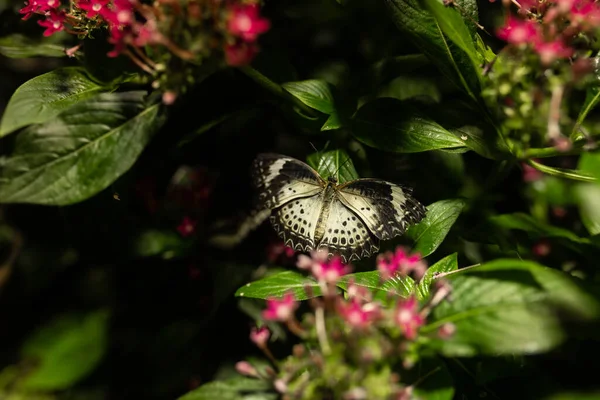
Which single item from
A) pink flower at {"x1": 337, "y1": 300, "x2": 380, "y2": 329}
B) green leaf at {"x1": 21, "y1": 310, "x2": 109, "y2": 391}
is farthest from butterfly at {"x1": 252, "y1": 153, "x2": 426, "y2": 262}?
green leaf at {"x1": 21, "y1": 310, "x2": 109, "y2": 391}

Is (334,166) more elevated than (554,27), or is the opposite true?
(554,27)

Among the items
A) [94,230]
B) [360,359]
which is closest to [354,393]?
[360,359]

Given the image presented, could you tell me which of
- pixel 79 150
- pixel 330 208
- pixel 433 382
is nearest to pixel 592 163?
pixel 433 382

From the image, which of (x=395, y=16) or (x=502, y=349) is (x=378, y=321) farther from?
(x=395, y=16)

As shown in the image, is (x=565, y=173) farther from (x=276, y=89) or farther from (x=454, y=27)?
(x=276, y=89)

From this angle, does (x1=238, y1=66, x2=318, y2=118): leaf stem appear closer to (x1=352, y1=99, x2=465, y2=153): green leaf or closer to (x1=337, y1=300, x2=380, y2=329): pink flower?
(x1=352, y1=99, x2=465, y2=153): green leaf

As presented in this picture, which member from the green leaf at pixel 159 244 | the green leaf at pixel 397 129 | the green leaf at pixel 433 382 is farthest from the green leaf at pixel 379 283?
the green leaf at pixel 159 244
